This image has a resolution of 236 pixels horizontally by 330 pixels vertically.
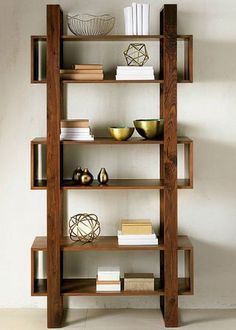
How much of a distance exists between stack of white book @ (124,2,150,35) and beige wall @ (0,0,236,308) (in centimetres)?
29

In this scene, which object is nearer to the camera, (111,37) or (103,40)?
(111,37)

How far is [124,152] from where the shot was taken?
4.59 meters

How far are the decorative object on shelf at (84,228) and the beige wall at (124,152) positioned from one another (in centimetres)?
13

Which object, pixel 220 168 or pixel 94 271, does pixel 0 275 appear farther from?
pixel 220 168

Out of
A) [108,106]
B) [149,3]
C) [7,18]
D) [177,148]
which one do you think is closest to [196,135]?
[177,148]

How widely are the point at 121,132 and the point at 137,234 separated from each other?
1.96 ft

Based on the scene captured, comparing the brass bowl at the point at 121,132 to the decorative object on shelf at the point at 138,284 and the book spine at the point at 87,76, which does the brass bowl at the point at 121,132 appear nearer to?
the book spine at the point at 87,76

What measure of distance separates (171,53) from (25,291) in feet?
5.72

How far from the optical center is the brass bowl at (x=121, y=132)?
426 centimetres

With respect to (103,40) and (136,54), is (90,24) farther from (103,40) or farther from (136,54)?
(136,54)

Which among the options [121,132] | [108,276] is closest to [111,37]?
[121,132]

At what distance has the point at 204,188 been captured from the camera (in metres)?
4.62

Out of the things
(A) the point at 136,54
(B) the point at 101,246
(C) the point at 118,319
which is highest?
(A) the point at 136,54

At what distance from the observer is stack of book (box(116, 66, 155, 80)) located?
4.25m
